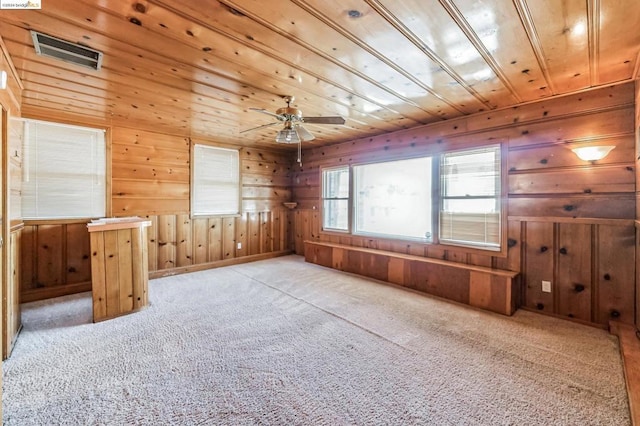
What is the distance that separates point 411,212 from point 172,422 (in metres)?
3.92

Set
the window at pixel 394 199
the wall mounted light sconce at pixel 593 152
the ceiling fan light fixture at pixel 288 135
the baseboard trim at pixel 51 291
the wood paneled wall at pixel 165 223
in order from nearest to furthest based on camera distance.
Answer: the wall mounted light sconce at pixel 593 152, the ceiling fan light fixture at pixel 288 135, the baseboard trim at pixel 51 291, the wood paneled wall at pixel 165 223, the window at pixel 394 199

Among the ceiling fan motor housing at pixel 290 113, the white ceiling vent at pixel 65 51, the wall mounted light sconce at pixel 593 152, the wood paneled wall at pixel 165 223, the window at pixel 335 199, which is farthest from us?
the window at pixel 335 199

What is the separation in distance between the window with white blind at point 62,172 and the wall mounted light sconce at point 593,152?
19.3 ft

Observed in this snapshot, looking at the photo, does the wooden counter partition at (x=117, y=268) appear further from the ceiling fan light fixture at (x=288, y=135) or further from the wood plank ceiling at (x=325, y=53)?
the ceiling fan light fixture at (x=288, y=135)

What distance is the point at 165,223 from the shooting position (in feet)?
15.5

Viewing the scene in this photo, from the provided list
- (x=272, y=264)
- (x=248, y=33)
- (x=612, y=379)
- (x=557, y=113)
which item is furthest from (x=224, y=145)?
(x=612, y=379)

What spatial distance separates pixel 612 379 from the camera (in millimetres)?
1969

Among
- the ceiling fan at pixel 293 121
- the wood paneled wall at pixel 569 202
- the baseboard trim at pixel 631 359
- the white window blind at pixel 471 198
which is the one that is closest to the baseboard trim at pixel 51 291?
the ceiling fan at pixel 293 121

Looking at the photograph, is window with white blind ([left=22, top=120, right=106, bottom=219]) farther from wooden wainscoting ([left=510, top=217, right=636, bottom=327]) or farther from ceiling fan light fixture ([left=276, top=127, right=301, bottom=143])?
wooden wainscoting ([left=510, top=217, right=636, bottom=327])

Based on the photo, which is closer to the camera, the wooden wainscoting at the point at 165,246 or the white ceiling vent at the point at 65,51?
the white ceiling vent at the point at 65,51

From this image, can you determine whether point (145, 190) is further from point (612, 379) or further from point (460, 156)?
point (612, 379)

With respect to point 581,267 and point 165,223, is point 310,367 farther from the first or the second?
point 165,223

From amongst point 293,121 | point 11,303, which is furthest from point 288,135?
point 11,303

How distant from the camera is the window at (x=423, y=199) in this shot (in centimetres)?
358
